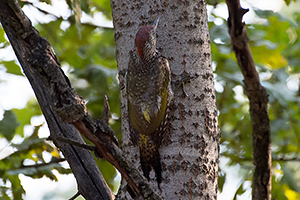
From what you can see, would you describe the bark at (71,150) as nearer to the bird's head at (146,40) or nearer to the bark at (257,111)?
the bird's head at (146,40)

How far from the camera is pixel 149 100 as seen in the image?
1.55m

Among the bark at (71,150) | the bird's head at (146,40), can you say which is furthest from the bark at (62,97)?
the bird's head at (146,40)

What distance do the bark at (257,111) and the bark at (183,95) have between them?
1.75ft

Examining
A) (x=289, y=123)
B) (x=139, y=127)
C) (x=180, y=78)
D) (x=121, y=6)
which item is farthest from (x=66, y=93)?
(x=289, y=123)

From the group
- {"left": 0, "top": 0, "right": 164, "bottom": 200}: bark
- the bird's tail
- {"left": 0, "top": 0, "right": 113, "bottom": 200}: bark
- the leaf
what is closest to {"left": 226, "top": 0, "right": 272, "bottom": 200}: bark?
the bird's tail

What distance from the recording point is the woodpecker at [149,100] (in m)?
1.51

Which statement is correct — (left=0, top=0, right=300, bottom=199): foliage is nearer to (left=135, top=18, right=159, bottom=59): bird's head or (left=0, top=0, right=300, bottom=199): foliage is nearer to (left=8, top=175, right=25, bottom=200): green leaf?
(left=8, top=175, right=25, bottom=200): green leaf

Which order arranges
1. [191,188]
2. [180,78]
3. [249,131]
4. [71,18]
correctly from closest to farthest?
[191,188]
[180,78]
[249,131]
[71,18]

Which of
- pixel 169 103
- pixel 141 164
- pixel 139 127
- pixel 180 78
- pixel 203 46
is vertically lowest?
pixel 141 164

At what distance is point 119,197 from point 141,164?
0.80 ft

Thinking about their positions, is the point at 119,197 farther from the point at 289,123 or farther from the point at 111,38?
the point at 111,38

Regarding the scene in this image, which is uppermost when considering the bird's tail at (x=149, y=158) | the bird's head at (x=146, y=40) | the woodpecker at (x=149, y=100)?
the bird's head at (x=146, y=40)

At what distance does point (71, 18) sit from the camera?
119 inches

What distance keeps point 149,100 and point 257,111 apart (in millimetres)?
1056
